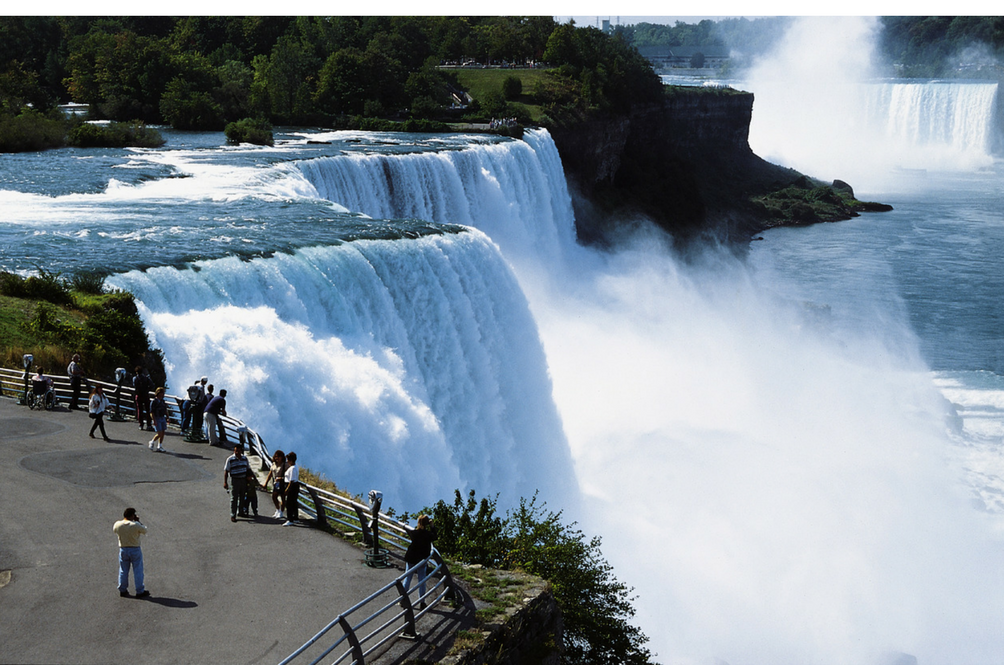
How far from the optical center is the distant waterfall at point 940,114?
9919cm

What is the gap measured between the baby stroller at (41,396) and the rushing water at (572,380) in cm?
227

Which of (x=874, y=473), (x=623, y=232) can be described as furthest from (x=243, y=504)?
(x=623, y=232)

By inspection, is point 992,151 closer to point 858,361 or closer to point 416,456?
point 858,361

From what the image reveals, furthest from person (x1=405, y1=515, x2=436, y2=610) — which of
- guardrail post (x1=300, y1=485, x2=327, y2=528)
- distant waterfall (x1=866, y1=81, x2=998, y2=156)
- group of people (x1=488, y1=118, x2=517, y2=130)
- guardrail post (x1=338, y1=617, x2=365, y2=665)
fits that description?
distant waterfall (x1=866, y1=81, x2=998, y2=156)

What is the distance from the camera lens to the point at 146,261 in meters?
22.1

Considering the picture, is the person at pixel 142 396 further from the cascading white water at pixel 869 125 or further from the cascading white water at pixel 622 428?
the cascading white water at pixel 869 125

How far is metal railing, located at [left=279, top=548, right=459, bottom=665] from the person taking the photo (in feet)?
29.2

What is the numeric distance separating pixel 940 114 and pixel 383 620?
108476mm

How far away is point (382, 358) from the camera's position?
2211 cm

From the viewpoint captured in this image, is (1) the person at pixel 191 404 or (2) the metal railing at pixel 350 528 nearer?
(2) the metal railing at pixel 350 528

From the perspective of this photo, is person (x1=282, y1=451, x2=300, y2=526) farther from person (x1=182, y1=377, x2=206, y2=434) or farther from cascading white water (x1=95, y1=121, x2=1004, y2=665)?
cascading white water (x1=95, y1=121, x2=1004, y2=665)

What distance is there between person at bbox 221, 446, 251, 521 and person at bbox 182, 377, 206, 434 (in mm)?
3195

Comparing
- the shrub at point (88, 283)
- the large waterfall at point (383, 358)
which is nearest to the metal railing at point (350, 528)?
the large waterfall at point (383, 358)

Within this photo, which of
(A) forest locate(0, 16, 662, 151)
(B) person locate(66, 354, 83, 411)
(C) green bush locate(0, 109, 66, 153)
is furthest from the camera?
(A) forest locate(0, 16, 662, 151)
